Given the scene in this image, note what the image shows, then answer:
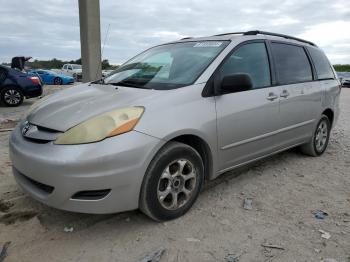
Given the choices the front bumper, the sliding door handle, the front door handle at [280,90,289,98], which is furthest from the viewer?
the front door handle at [280,90,289,98]

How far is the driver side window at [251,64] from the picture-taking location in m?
3.69

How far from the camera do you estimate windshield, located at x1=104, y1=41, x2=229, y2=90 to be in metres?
3.48

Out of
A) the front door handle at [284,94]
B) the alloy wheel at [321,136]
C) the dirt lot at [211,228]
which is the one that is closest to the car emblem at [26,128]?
the dirt lot at [211,228]

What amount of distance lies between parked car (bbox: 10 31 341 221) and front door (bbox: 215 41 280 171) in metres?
0.01

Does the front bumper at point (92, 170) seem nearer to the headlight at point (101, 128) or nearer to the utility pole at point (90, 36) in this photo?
the headlight at point (101, 128)

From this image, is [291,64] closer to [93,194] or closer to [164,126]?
[164,126]

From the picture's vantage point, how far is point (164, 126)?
116 inches

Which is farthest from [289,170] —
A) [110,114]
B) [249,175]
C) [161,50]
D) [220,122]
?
[110,114]

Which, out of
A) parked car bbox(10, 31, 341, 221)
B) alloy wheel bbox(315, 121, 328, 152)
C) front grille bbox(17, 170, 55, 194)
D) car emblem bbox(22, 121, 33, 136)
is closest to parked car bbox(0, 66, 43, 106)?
parked car bbox(10, 31, 341, 221)

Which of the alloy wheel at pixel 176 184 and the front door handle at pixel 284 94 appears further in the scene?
the front door handle at pixel 284 94

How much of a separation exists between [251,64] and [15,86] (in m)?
9.33

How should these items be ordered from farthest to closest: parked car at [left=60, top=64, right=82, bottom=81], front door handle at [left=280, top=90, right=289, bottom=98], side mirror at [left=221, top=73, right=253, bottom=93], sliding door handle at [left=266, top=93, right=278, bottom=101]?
1. parked car at [left=60, top=64, right=82, bottom=81]
2. front door handle at [left=280, top=90, right=289, bottom=98]
3. sliding door handle at [left=266, top=93, right=278, bottom=101]
4. side mirror at [left=221, top=73, right=253, bottom=93]

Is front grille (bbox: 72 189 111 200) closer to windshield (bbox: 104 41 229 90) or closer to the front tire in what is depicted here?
the front tire

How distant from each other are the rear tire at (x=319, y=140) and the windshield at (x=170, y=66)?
224 centimetres
